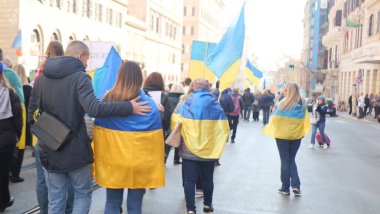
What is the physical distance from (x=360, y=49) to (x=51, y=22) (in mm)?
23895

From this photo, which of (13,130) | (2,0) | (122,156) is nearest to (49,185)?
(122,156)

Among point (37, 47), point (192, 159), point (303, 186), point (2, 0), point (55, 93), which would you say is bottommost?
point (303, 186)

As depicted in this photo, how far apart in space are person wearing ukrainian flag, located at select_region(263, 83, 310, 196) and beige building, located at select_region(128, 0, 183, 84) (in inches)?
1945

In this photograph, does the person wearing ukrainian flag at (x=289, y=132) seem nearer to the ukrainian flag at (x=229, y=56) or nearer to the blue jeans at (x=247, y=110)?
the ukrainian flag at (x=229, y=56)

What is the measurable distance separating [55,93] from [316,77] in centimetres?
7804

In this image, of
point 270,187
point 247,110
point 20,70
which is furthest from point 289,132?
point 247,110

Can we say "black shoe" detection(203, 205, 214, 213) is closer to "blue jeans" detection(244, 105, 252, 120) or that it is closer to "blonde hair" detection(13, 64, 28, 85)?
"blonde hair" detection(13, 64, 28, 85)

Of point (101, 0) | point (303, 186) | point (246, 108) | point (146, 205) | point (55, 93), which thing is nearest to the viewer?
point (55, 93)

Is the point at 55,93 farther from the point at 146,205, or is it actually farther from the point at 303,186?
the point at 303,186

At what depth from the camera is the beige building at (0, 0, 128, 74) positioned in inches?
1156

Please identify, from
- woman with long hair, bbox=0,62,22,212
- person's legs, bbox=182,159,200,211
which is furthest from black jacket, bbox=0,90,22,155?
person's legs, bbox=182,159,200,211

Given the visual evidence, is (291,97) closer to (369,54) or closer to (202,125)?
(202,125)

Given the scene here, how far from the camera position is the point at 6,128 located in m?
6.05

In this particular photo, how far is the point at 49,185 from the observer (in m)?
4.53
